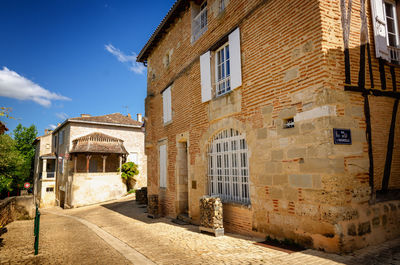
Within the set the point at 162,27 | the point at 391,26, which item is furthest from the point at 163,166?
the point at 391,26

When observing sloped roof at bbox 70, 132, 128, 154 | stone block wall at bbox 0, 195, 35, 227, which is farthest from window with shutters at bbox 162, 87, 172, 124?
sloped roof at bbox 70, 132, 128, 154

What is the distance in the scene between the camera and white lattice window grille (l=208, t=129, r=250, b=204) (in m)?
6.20

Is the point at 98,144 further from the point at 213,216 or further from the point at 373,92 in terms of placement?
the point at 373,92

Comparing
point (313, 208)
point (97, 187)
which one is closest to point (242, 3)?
point (313, 208)

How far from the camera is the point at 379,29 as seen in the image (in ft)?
17.3

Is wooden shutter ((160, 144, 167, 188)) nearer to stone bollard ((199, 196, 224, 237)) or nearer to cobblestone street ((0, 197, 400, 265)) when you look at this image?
cobblestone street ((0, 197, 400, 265))

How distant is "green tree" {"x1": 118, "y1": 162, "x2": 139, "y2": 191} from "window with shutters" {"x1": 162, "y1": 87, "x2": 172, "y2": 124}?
42.9ft

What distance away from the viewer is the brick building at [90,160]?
65.7 feet

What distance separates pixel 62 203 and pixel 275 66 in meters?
23.9

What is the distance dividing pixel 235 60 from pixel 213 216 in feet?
12.9

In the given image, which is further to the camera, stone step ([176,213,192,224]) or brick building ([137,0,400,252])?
stone step ([176,213,192,224])

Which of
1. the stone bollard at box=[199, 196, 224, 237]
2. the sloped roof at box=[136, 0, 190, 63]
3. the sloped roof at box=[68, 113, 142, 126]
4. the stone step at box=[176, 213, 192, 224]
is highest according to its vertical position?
the sloped roof at box=[136, 0, 190, 63]

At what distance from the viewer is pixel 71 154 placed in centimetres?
2091

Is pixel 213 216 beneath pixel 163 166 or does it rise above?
beneath
